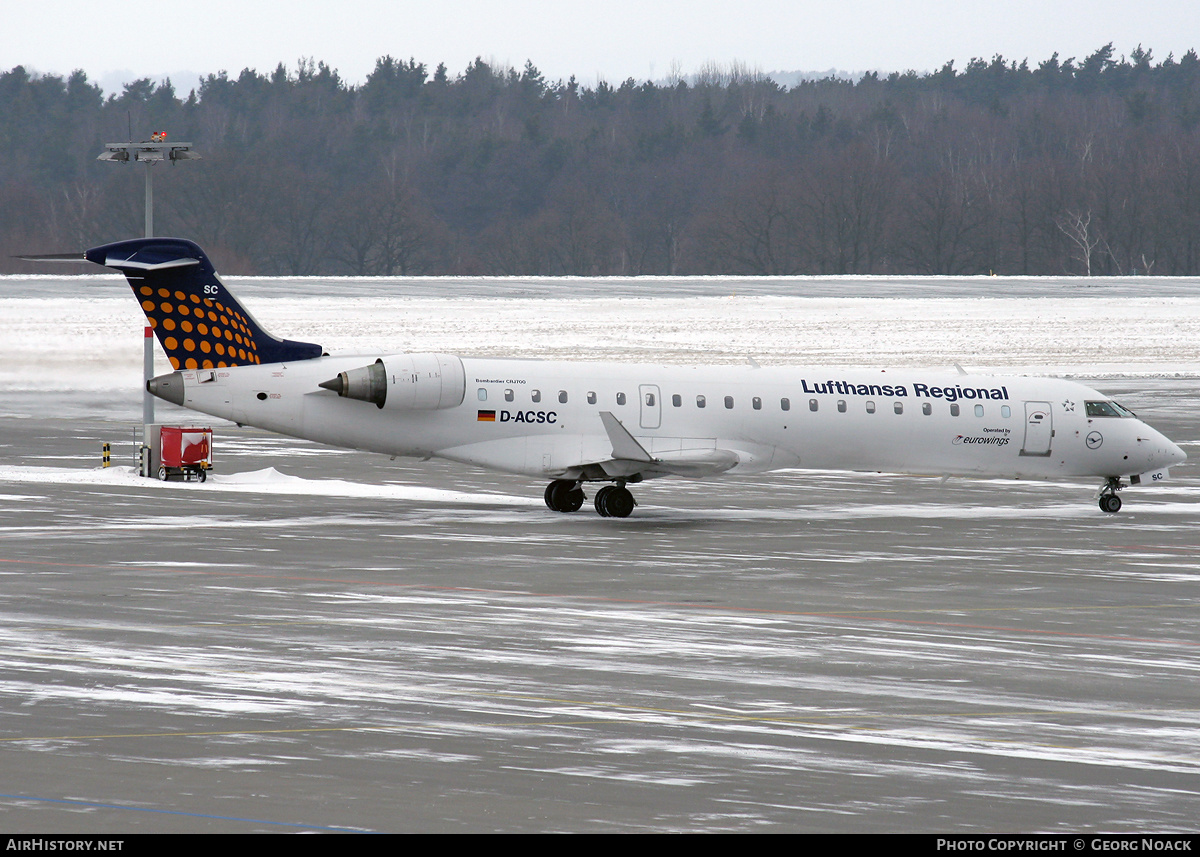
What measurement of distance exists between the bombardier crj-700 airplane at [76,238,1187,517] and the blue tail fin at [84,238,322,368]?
0.9 inches

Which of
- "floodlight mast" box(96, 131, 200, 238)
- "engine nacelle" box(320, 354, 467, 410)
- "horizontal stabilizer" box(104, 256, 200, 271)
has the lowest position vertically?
"engine nacelle" box(320, 354, 467, 410)

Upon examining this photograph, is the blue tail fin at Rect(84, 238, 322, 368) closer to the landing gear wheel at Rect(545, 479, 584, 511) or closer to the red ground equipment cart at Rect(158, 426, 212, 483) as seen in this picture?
the red ground equipment cart at Rect(158, 426, 212, 483)

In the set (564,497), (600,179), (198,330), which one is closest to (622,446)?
(564,497)

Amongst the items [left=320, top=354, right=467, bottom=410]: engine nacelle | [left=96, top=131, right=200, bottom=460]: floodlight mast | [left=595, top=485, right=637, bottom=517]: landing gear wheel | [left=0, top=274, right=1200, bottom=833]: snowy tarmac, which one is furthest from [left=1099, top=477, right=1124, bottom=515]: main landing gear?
[left=96, top=131, right=200, bottom=460]: floodlight mast

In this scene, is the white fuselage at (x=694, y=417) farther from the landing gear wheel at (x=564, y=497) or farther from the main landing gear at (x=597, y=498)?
the landing gear wheel at (x=564, y=497)

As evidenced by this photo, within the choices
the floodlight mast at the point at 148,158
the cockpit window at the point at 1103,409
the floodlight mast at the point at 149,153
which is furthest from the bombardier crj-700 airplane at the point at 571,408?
the floodlight mast at the point at 149,153

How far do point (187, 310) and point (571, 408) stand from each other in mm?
6582

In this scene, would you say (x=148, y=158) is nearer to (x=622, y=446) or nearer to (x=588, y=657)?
(x=622, y=446)

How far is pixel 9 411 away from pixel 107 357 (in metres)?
12.0

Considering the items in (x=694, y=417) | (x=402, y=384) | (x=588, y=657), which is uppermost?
(x=402, y=384)

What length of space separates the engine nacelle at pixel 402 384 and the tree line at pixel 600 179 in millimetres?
97304

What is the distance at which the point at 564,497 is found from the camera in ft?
94.0

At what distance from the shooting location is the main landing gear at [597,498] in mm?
27734

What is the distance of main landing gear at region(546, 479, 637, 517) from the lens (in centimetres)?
2773
